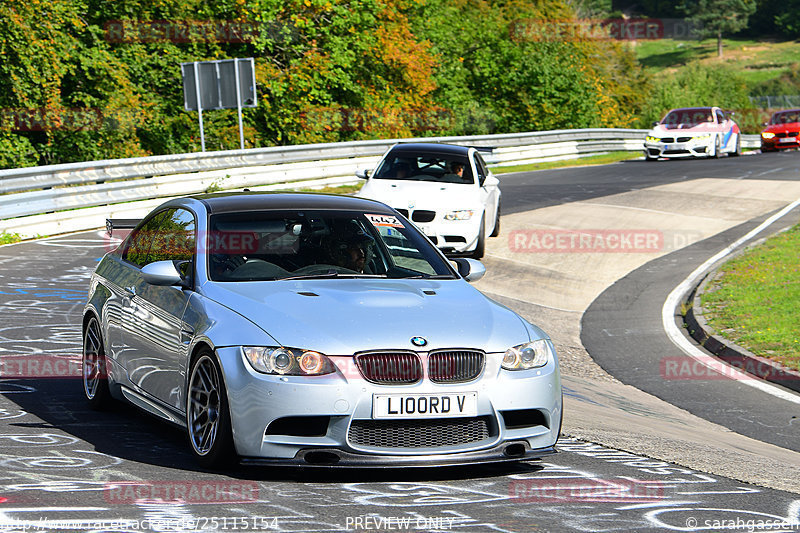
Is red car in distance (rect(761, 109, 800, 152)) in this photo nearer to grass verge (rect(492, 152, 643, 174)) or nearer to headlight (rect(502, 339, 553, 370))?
grass verge (rect(492, 152, 643, 174))

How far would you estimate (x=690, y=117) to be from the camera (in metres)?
36.0

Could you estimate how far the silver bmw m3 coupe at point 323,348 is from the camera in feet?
18.5

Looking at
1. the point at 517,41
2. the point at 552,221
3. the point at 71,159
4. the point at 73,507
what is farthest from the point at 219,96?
the point at 517,41

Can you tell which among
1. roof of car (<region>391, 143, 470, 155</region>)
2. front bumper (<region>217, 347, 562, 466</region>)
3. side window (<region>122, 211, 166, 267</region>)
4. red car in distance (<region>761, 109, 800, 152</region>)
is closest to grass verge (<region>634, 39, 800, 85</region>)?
red car in distance (<region>761, 109, 800, 152</region>)

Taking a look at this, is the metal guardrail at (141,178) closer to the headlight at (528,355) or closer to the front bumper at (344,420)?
the front bumper at (344,420)

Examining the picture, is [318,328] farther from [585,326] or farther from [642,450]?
[585,326]

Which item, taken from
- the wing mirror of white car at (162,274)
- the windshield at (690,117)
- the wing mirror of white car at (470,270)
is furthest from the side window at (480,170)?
the windshield at (690,117)

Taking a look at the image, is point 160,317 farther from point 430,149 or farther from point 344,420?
point 430,149

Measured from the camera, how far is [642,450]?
7.10 meters

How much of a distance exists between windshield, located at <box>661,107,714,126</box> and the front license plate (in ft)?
104

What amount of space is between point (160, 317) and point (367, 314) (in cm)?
145

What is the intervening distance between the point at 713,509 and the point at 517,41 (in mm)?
48911

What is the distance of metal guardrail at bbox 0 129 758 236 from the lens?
57.4 feet

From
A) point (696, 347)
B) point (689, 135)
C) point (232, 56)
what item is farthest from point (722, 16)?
point (696, 347)
